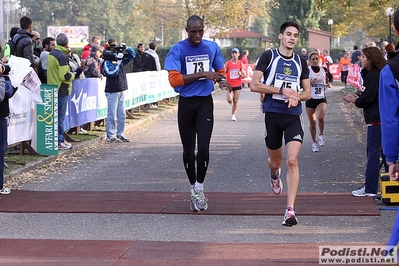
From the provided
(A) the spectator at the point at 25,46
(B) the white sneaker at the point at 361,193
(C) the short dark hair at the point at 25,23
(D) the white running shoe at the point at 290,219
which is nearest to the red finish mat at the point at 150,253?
(D) the white running shoe at the point at 290,219

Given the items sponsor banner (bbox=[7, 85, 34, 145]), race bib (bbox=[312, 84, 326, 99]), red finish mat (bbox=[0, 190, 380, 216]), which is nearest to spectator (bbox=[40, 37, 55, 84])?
sponsor banner (bbox=[7, 85, 34, 145])

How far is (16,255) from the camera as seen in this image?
278 inches

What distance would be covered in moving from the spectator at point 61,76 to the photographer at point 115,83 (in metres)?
1.70

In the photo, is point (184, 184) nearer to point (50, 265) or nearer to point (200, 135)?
point (200, 135)

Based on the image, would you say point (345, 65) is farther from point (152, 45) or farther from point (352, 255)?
point (352, 255)

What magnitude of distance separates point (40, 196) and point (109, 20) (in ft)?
314

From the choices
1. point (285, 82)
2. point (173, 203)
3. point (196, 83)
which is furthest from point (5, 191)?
point (285, 82)

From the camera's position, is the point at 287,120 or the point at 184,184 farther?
the point at 184,184

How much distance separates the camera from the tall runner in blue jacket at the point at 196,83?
870 centimetres

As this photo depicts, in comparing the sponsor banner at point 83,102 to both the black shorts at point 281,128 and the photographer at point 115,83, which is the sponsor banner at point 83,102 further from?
the black shorts at point 281,128

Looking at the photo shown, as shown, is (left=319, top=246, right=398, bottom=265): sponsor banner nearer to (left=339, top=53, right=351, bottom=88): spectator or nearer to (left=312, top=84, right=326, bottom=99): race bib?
(left=312, top=84, right=326, bottom=99): race bib

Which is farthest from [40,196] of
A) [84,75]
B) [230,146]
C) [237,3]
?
[237,3]

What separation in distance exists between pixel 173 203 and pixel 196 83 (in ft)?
5.28

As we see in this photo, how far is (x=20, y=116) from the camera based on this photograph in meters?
12.6
